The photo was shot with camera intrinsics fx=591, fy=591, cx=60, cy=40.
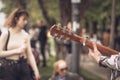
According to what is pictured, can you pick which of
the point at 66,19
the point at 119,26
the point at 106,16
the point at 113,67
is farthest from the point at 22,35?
the point at 119,26

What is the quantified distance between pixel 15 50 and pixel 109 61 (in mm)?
2153

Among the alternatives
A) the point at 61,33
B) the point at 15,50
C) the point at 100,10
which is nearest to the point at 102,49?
the point at 61,33

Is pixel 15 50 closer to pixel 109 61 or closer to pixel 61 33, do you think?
pixel 61 33

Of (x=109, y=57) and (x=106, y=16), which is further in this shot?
(x=106, y=16)

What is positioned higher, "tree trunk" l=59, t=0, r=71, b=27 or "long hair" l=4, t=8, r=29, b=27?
"long hair" l=4, t=8, r=29, b=27

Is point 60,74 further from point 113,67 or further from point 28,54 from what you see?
point 113,67

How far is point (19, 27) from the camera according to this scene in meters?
7.43

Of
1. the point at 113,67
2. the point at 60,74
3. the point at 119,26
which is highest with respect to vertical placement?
the point at 113,67

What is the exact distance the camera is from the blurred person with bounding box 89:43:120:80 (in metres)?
5.32

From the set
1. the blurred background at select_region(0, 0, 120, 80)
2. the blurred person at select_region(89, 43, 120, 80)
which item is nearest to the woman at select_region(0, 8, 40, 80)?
the blurred background at select_region(0, 0, 120, 80)

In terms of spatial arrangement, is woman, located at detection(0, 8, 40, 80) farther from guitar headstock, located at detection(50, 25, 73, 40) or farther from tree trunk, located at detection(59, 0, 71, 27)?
tree trunk, located at detection(59, 0, 71, 27)

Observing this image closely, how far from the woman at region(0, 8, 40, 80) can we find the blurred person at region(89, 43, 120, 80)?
198cm

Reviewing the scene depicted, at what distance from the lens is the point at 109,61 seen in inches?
212

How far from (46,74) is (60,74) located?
25.6ft
